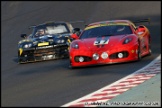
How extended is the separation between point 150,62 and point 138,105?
19.1 ft

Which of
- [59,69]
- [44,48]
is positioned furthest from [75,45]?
[44,48]

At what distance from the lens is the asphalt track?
31.3 feet

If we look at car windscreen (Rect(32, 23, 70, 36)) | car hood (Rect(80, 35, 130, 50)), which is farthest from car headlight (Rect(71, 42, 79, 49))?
car windscreen (Rect(32, 23, 70, 36))

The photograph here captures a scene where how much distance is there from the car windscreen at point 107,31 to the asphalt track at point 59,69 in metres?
0.97

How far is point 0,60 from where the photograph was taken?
17.5 m

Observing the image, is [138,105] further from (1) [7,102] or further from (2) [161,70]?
(2) [161,70]

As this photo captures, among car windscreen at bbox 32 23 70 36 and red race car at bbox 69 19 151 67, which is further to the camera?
car windscreen at bbox 32 23 70 36

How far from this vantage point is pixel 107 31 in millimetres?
14336

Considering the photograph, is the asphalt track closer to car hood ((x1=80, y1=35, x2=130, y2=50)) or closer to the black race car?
the black race car

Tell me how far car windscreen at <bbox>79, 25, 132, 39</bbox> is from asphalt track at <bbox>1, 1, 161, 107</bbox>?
97 cm

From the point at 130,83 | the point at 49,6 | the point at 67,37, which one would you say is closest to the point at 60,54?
the point at 67,37

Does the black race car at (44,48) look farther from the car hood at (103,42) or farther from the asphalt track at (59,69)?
the car hood at (103,42)

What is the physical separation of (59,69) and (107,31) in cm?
186

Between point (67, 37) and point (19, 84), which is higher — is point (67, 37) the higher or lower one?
the higher one
